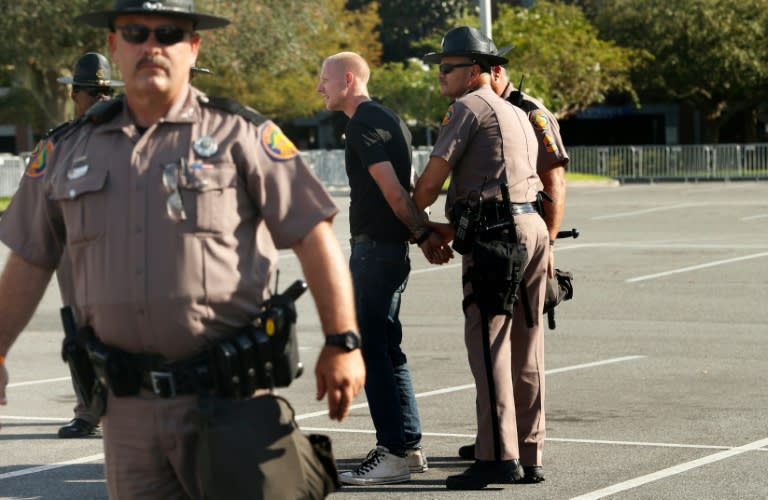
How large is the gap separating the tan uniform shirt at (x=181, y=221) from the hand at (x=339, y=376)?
0.87 ft

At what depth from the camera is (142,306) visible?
4.00 meters

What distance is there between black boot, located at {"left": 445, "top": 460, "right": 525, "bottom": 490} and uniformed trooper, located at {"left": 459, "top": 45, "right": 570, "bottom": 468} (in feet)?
2.18

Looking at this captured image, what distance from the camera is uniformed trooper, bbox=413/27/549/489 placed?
21.2 feet

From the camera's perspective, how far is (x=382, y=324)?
265 inches

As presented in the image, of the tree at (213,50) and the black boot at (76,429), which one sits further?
the tree at (213,50)

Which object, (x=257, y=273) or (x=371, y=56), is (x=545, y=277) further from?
(x=371, y=56)

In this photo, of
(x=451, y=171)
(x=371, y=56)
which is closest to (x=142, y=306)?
(x=451, y=171)

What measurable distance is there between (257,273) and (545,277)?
9.52 ft

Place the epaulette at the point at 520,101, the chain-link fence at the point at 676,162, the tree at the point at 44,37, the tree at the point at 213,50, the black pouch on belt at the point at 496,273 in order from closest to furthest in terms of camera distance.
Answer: the black pouch on belt at the point at 496,273 < the epaulette at the point at 520,101 < the tree at the point at 44,37 < the tree at the point at 213,50 < the chain-link fence at the point at 676,162

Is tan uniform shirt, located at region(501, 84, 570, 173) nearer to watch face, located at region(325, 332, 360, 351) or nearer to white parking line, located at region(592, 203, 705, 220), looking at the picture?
watch face, located at region(325, 332, 360, 351)

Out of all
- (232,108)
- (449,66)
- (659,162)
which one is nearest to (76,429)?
(449,66)

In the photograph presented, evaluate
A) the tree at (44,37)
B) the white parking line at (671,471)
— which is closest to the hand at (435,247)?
the white parking line at (671,471)

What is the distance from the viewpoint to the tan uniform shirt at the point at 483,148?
650cm

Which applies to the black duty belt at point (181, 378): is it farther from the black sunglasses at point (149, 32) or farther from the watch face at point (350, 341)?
the black sunglasses at point (149, 32)
